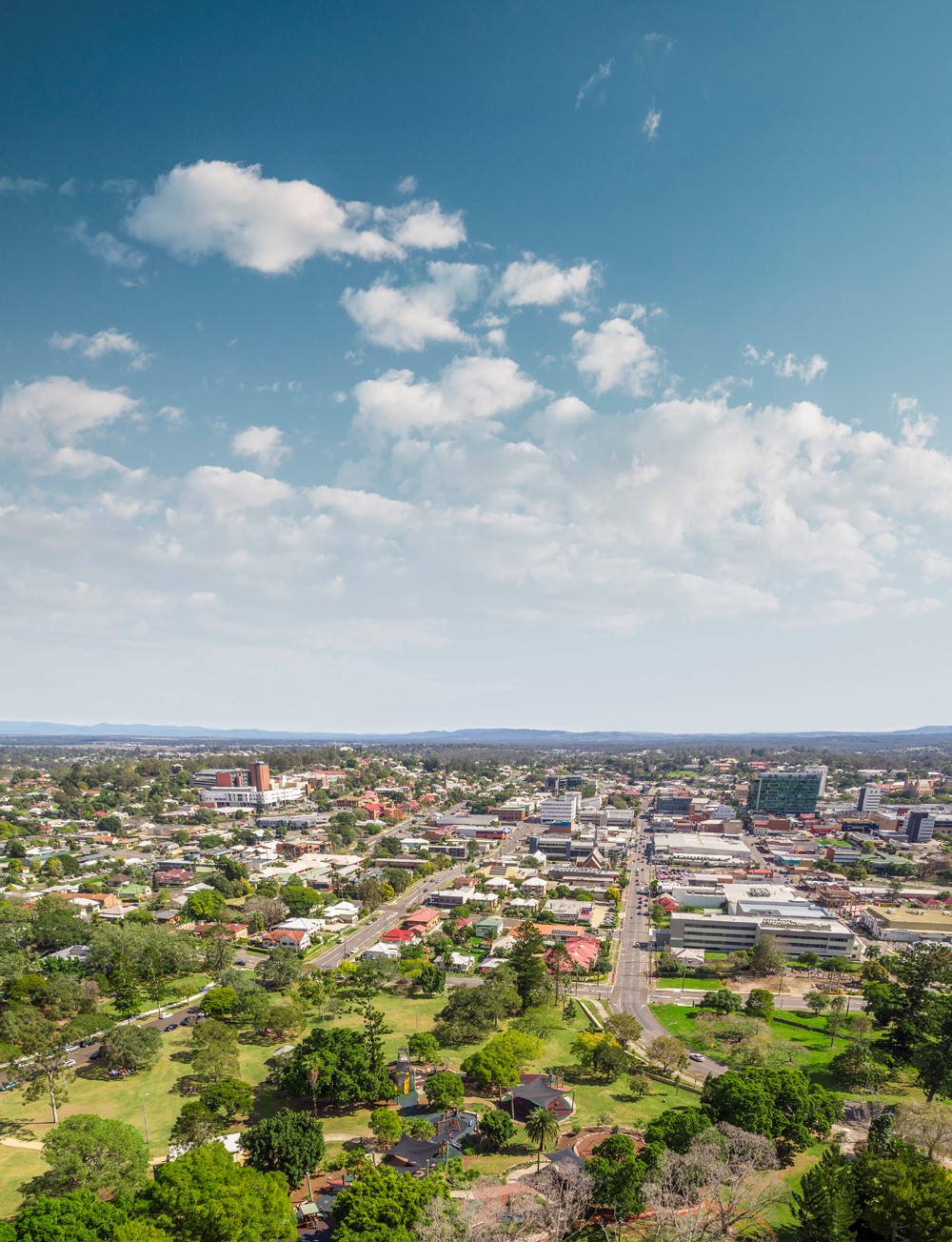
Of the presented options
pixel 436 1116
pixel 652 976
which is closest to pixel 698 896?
pixel 652 976

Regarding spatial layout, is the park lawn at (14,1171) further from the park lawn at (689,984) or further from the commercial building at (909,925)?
the commercial building at (909,925)

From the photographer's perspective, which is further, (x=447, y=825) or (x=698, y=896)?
(x=447, y=825)

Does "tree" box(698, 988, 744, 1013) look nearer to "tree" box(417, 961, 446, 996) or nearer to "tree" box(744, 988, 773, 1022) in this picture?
"tree" box(744, 988, 773, 1022)

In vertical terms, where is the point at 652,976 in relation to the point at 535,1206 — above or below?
below

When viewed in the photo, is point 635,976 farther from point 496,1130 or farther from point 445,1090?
point 496,1130

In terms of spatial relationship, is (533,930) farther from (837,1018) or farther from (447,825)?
(447,825)

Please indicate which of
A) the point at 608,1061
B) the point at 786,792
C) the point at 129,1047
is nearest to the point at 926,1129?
the point at 608,1061

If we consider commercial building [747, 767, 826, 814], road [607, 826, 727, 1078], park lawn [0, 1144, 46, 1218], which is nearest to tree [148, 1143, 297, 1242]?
park lawn [0, 1144, 46, 1218]
